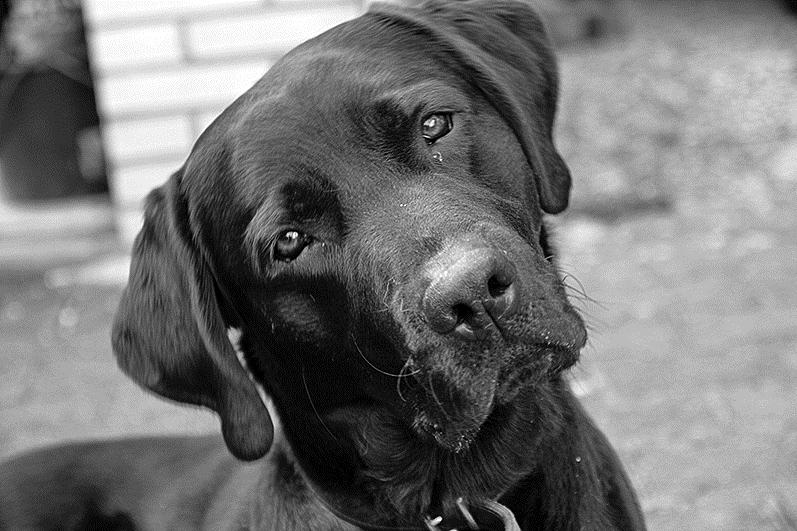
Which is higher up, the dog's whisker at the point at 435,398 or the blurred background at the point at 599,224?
the dog's whisker at the point at 435,398

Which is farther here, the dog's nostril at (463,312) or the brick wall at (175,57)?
the brick wall at (175,57)

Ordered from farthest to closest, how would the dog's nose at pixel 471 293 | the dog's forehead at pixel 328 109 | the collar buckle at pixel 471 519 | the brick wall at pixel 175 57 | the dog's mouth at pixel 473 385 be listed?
1. the brick wall at pixel 175 57
2. the collar buckle at pixel 471 519
3. the dog's forehead at pixel 328 109
4. the dog's mouth at pixel 473 385
5. the dog's nose at pixel 471 293

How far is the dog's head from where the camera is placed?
2256 mm

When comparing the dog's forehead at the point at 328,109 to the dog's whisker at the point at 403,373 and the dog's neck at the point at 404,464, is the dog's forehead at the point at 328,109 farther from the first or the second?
the dog's neck at the point at 404,464

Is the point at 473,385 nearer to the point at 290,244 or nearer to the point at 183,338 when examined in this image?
the point at 290,244

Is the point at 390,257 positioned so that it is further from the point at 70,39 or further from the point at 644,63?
the point at 644,63

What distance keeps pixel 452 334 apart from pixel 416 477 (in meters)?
0.57

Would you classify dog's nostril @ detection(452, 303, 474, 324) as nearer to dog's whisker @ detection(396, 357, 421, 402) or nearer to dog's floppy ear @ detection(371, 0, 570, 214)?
dog's whisker @ detection(396, 357, 421, 402)

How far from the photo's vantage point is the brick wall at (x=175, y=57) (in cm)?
570

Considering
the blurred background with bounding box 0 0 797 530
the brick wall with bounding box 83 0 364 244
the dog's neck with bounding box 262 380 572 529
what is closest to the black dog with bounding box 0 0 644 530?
the dog's neck with bounding box 262 380 572 529

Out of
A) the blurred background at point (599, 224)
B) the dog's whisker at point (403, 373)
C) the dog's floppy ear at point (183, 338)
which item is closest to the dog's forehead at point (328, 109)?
the dog's floppy ear at point (183, 338)

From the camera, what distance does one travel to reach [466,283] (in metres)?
2.11

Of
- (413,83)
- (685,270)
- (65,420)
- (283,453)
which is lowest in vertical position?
(65,420)

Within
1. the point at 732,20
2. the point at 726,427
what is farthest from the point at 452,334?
the point at 732,20
